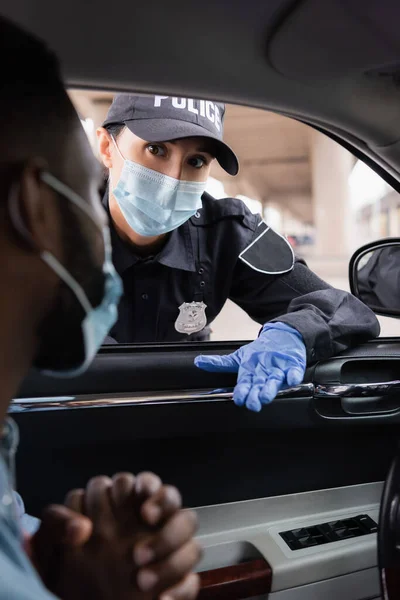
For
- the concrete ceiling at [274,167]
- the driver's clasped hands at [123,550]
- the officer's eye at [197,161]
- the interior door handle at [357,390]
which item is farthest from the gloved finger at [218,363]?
the concrete ceiling at [274,167]

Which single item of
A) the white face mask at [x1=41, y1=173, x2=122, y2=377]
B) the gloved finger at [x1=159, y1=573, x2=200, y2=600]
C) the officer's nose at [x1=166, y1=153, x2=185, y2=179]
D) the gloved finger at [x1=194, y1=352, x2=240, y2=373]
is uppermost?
the officer's nose at [x1=166, y1=153, x2=185, y2=179]

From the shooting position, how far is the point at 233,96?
3.55ft

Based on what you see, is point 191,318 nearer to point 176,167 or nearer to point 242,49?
point 176,167

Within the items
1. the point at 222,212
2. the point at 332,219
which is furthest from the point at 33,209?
the point at 332,219

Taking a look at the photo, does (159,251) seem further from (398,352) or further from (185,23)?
(185,23)

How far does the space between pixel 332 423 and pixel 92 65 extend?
1.04 meters

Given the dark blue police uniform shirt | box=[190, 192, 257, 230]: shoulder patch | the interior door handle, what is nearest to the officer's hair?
the interior door handle

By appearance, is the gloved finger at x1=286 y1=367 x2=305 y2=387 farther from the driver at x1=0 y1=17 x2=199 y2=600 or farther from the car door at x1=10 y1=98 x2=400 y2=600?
the driver at x1=0 y1=17 x2=199 y2=600

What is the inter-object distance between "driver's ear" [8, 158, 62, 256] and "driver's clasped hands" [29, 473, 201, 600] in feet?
1.07

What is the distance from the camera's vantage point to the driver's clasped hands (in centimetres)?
66

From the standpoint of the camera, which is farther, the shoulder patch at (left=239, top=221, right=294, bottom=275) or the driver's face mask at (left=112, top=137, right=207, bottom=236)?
the shoulder patch at (left=239, top=221, right=294, bottom=275)

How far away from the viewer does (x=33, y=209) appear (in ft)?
1.86

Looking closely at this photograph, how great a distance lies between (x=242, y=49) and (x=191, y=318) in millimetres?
1122

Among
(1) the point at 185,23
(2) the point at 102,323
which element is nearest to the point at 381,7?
(1) the point at 185,23
